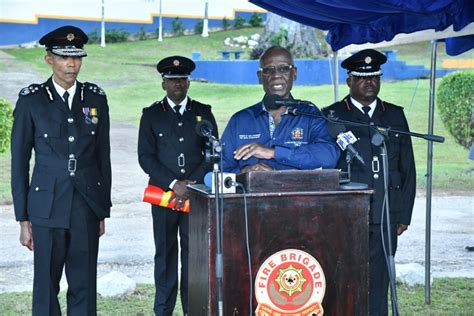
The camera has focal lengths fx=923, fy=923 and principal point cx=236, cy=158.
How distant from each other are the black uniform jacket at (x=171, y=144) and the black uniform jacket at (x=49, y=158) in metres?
0.91

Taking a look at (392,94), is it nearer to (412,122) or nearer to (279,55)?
(412,122)

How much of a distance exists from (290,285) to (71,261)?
1667 mm

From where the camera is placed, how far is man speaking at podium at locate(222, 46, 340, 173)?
4492 millimetres

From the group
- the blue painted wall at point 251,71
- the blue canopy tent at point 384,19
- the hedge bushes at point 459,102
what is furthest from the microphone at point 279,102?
the hedge bushes at point 459,102

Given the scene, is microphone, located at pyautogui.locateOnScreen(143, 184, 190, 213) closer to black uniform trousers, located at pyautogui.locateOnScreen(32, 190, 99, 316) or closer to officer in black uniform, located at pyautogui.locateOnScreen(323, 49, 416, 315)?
black uniform trousers, located at pyautogui.locateOnScreen(32, 190, 99, 316)

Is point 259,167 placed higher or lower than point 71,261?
higher

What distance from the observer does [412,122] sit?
425 inches

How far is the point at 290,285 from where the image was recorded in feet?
12.9

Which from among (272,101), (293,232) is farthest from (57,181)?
(293,232)

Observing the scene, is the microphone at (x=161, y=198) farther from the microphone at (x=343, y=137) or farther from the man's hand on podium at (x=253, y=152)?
the microphone at (x=343, y=137)

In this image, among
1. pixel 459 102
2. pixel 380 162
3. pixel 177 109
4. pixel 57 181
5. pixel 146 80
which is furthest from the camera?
pixel 459 102

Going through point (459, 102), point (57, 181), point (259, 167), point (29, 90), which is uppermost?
point (459, 102)

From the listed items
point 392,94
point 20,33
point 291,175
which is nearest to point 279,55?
point 291,175

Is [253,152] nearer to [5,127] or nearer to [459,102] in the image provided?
[5,127]
